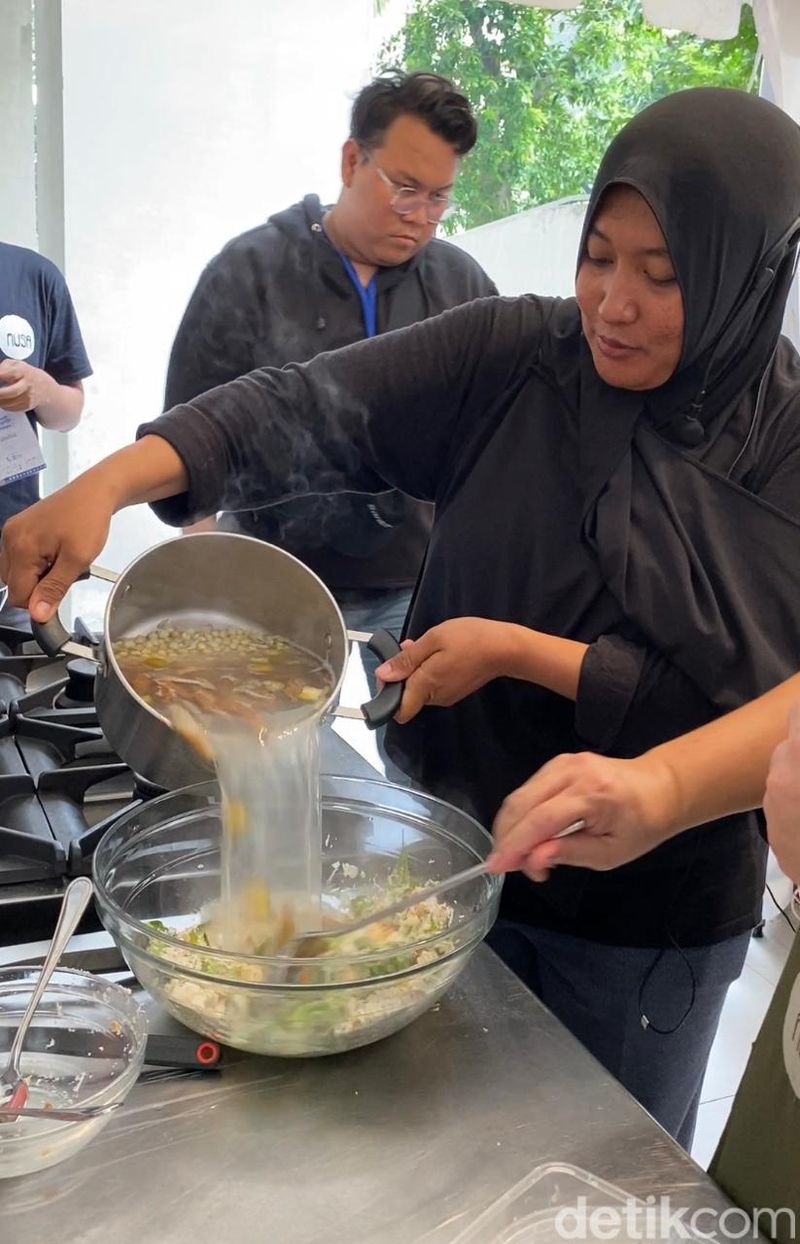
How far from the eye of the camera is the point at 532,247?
3217 millimetres

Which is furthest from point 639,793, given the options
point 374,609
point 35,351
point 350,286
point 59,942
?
point 35,351

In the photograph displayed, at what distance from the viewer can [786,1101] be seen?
A: 2.27 feet

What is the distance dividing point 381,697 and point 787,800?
0.46 metres

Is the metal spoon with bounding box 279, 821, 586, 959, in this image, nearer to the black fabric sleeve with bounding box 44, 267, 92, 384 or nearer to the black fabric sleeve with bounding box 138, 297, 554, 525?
the black fabric sleeve with bounding box 138, 297, 554, 525

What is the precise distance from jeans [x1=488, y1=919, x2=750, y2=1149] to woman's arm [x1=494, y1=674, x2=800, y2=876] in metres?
0.30

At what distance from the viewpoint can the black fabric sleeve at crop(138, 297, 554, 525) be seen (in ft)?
3.77

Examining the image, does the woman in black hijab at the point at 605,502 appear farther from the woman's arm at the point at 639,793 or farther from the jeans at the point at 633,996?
the woman's arm at the point at 639,793

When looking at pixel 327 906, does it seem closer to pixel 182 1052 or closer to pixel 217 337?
pixel 182 1052

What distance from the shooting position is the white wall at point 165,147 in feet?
9.66

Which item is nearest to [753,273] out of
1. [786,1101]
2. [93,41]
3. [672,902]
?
[672,902]

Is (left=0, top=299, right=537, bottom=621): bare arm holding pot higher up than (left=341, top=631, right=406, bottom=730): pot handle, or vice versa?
(left=0, top=299, right=537, bottom=621): bare arm holding pot

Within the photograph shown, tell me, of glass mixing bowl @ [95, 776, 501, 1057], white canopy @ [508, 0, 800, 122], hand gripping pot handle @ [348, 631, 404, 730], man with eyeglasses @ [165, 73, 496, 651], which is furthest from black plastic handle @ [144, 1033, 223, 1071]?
white canopy @ [508, 0, 800, 122]

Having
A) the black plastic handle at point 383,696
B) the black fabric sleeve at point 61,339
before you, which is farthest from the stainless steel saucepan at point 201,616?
the black fabric sleeve at point 61,339

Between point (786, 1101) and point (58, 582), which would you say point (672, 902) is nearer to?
point (786, 1101)
